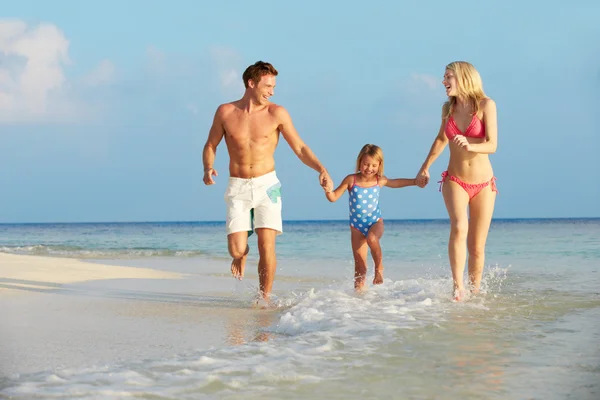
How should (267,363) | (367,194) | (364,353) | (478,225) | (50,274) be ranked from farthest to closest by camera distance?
(50,274) < (367,194) < (478,225) < (364,353) < (267,363)

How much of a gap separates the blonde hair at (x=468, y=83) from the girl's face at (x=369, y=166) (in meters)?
1.24

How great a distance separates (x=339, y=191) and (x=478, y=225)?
141 cm

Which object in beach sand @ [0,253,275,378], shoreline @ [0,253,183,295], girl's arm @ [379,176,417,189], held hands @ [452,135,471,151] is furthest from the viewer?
shoreline @ [0,253,183,295]

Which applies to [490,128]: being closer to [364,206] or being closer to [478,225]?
[478,225]

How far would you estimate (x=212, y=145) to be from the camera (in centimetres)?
657

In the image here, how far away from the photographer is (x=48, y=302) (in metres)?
6.73

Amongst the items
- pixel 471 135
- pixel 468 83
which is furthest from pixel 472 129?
pixel 468 83

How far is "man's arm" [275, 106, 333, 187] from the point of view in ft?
21.0

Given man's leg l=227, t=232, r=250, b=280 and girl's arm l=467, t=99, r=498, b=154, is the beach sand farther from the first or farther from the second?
girl's arm l=467, t=99, r=498, b=154

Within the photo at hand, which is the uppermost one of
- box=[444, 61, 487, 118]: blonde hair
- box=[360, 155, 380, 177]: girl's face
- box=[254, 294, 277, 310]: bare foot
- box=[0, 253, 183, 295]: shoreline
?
box=[444, 61, 487, 118]: blonde hair

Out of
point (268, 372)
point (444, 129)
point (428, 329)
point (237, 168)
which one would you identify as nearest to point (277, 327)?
point (428, 329)

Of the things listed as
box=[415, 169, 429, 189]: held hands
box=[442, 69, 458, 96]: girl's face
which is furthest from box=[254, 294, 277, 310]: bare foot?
box=[442, 69, 458, 96]: girl's face

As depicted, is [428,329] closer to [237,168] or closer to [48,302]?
[237,168]

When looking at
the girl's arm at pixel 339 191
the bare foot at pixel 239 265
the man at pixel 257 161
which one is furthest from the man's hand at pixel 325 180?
the bare foot at pixel 239 265
